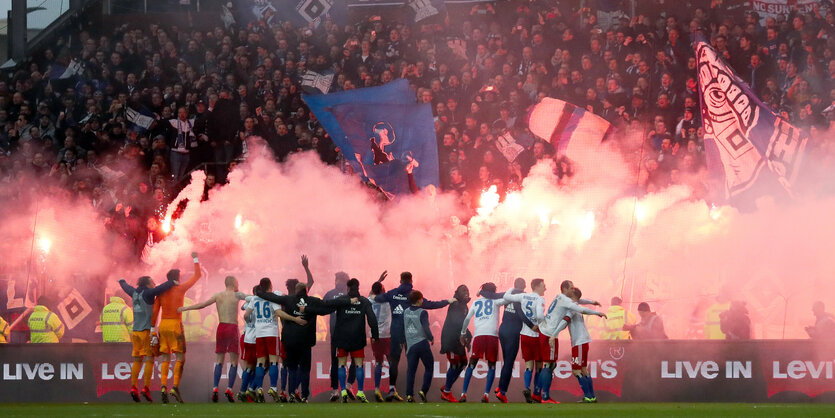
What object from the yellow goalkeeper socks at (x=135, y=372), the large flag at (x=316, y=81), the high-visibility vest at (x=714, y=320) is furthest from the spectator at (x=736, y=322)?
the large flag at (x=316, y=81)

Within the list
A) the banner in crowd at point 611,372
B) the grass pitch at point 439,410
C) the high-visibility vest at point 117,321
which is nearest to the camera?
the grass pitch at point 439,410

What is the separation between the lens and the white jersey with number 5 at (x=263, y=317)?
14789 millimetres

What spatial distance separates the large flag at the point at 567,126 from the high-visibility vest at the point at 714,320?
4.03 metres

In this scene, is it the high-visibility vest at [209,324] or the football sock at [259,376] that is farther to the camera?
the high-visibility vest at [209,324]

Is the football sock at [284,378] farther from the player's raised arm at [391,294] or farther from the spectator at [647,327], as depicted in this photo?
the spectator at [647,327]

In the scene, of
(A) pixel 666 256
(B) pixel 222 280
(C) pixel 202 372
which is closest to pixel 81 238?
(B) pixel 222 280

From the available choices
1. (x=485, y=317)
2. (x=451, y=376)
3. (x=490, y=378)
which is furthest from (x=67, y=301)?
(x=490, y=378)

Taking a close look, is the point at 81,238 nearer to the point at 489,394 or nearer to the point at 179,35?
the point at 179,35

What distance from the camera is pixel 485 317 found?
14742 millimetres

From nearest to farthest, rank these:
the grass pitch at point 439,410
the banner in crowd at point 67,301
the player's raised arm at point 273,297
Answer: the grass pitch at point 439,410, the player's raised arm at point 273,297, the banner in crowd at point 67,301

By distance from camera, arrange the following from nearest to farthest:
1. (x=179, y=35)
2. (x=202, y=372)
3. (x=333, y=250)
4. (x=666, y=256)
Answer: (x=202, y=372) < (x=666, y=256) < (x=333, y=250) < (x=179, y=35)

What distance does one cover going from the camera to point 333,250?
65.9 ft

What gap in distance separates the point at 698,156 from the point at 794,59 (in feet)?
8.35

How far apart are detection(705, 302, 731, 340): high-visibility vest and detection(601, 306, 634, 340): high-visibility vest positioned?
1.14m
